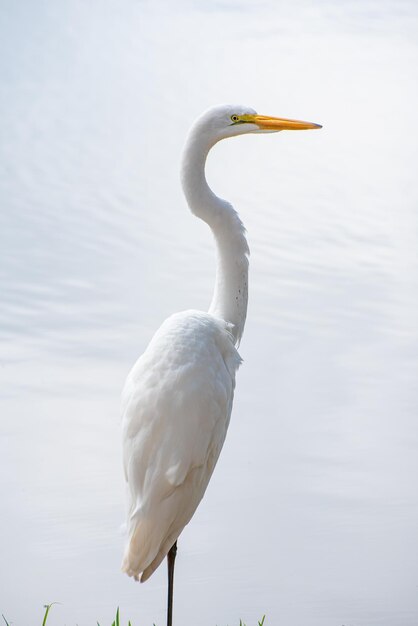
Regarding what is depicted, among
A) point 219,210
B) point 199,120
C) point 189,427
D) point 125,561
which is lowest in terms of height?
point 125,561

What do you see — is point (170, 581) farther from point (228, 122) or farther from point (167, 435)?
point (228, 122)

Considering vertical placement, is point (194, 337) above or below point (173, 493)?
above

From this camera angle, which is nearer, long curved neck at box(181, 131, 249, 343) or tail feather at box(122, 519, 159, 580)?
tail feather at box(122, 519, 159, 580)

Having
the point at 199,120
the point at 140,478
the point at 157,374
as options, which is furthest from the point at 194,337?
the point at 199,120

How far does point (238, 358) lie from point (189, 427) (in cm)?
30

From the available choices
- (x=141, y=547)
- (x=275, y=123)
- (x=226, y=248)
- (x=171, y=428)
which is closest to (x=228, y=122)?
(x=275, y=123)

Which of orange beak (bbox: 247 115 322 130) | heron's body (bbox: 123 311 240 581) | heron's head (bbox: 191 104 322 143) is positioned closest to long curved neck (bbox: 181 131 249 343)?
heron's head (bbox: 191 104 322 143)

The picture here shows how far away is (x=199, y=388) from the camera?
10.6 ft

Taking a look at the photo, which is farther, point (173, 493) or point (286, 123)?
point (286, 123)

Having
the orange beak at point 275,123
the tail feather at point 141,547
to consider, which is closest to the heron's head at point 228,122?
the orange beak at point 275,123

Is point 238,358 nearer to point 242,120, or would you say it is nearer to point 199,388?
point 199,388

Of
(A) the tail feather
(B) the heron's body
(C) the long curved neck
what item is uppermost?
(C) the long curved neck

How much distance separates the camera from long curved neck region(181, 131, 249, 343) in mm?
3594

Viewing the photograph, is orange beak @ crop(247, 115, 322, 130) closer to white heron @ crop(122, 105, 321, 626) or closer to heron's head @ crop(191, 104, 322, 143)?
heron's head @ crop(191, 104, 322, 143)
